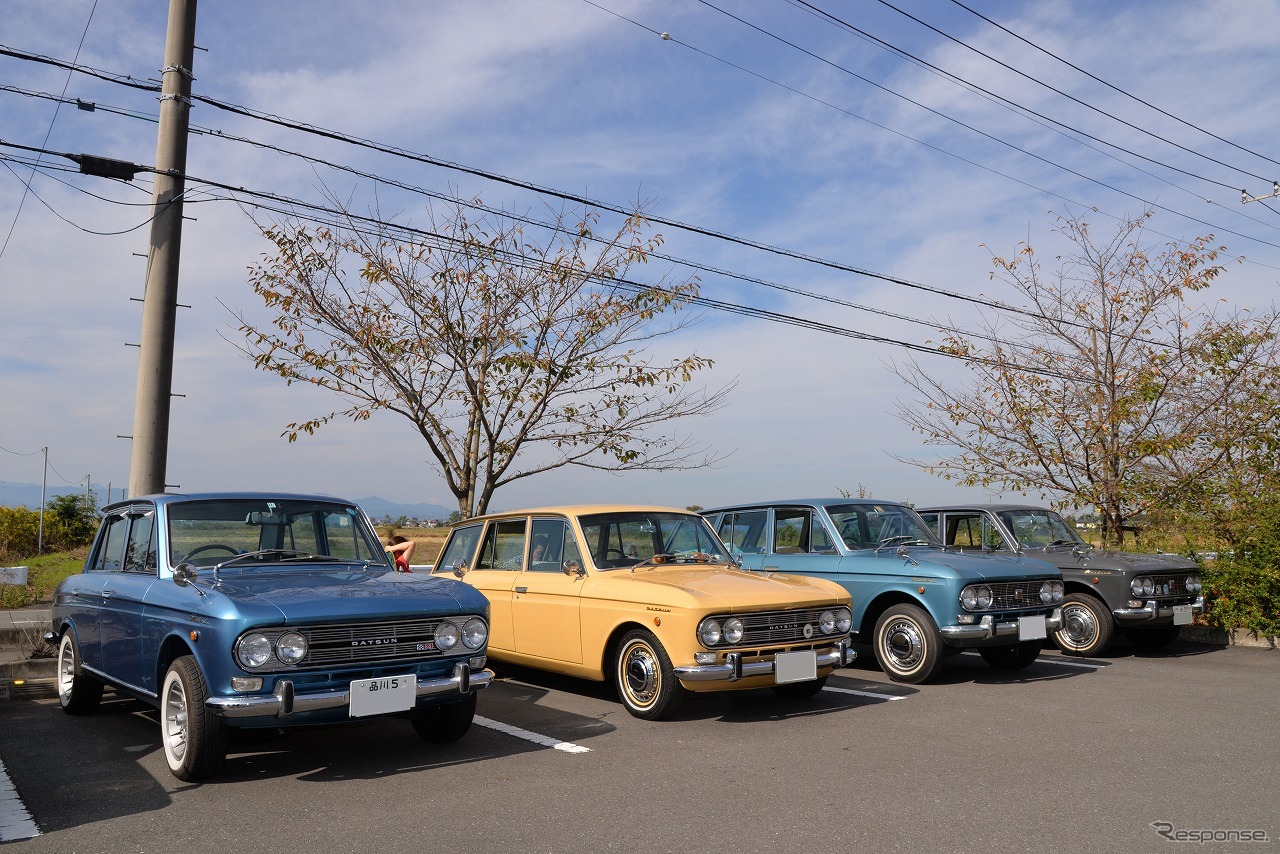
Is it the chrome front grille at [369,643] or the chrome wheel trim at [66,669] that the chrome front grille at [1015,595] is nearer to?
the chrome front grille at [369,643]

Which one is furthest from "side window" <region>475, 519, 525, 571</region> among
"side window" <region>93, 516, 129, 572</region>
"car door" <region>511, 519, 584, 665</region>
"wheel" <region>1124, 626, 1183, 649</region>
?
"wheel" <region>1124, 626, 1183, 649</region>

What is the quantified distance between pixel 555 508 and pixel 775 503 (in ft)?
9.58

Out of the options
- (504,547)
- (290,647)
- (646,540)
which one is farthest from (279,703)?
(504,547)

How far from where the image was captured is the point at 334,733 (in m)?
6.96

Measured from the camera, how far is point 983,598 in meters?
8.91

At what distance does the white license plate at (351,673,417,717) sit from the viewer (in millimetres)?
5445

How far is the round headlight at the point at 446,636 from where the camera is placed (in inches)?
233

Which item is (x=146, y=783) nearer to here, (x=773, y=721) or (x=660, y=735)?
(x=660, y=735)

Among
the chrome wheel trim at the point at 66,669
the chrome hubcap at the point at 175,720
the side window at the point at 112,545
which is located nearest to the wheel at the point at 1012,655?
the chrome hubcap at the point at 175,720

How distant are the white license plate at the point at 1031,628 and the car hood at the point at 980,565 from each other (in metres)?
0.40

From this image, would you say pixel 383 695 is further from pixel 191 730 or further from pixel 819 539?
pixel 819 539

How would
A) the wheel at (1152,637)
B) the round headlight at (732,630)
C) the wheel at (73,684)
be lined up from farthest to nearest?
the wheel at (1152,637), the wheel at (73,684), the round headlight at (732,630)

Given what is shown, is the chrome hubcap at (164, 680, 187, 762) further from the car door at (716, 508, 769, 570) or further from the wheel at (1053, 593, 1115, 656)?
the wheel at (1053, 593, 1115, 656)

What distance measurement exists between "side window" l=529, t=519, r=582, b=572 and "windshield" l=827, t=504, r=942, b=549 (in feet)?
10.3
